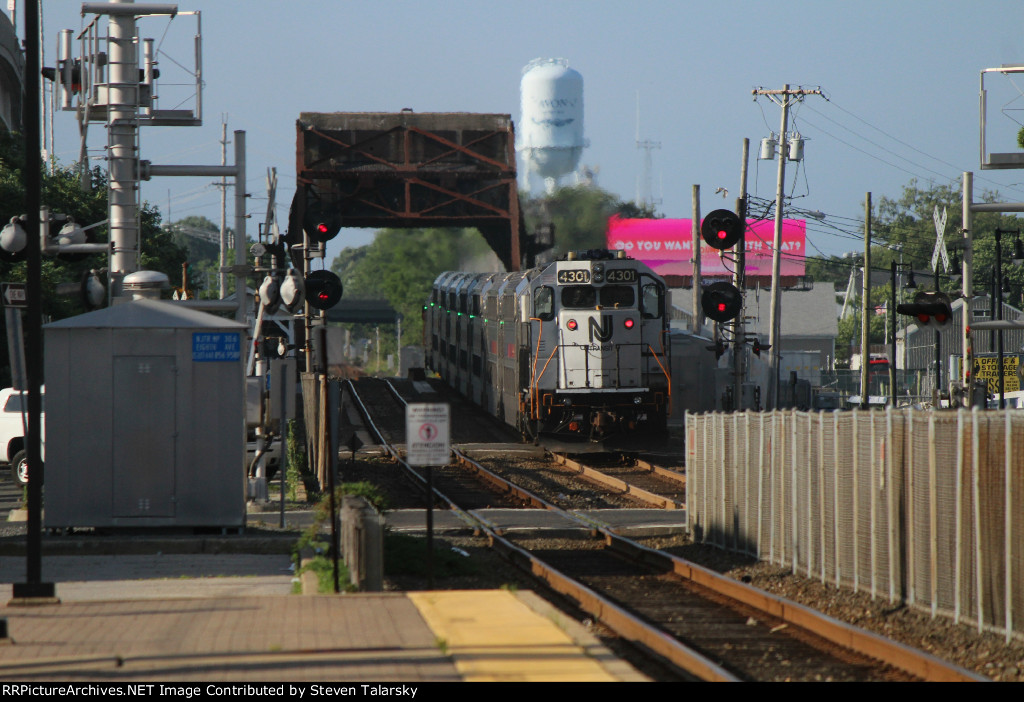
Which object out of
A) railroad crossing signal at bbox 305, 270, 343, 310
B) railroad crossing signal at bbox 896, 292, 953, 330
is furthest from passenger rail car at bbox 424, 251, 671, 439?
railroad crossing signal at bbox 896, 292, 953, 330

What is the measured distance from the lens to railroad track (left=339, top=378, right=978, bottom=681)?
9.77 m

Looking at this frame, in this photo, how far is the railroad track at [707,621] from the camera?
9766mm

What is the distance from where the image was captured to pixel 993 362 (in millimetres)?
44719

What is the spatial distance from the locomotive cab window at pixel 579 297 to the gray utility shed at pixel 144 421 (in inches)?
490

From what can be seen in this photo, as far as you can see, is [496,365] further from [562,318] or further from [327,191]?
[327,191]

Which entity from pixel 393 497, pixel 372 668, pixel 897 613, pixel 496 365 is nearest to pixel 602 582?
pixel 897 613

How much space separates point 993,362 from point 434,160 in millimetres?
22175

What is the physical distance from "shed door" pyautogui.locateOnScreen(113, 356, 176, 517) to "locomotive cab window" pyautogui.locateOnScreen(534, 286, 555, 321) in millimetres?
12613

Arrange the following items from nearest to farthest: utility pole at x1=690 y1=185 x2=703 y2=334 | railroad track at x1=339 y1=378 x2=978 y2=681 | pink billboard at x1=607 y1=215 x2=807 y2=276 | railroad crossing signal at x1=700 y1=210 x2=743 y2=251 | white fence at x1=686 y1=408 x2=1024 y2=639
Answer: railroad track at x1=339 y1=378 x2=978 y2=681 → white fence at x1=686 y1=408 x2=1024 y2=639 → railroad crossing signal at x1=700 y1=210 x2=743 y2=251 → utility pole at x1=690 y1=185 x2=703 y2=334 → pink billboard at x1=607 y1=215 x2=807 y2=276

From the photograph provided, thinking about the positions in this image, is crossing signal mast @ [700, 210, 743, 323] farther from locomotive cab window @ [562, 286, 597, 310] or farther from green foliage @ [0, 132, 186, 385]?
green foliage @ [0, 132, 186, 385]

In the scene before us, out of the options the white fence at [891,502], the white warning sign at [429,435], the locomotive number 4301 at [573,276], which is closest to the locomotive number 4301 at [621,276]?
the locomotive number 4301 at [573,276]

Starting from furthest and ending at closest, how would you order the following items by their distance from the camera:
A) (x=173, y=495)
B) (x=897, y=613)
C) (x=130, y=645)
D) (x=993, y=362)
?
(x=993, y=362), (x=173, y=495), (x=897, y=613), (x=130, y=645)

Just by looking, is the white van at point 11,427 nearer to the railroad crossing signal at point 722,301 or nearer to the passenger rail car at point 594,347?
the passenger rail car at point 594,347

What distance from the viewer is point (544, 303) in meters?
27.4
